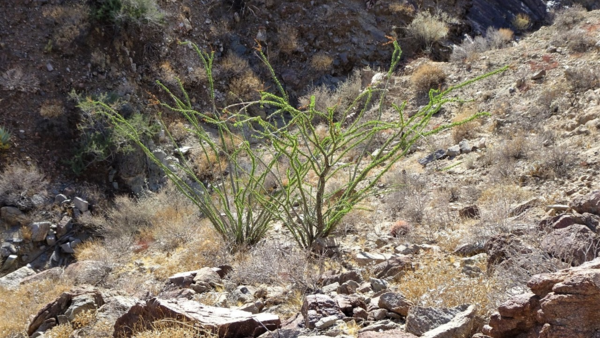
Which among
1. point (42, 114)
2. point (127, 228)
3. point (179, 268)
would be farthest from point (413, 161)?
point (42, 114)

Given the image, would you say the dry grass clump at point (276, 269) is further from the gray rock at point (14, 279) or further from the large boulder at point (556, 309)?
the gray rock at point (14, 279)

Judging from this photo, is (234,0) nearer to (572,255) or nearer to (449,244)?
(449,244)

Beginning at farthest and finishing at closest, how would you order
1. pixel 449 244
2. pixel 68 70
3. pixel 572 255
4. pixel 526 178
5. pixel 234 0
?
1. pixel 234 0
2. pixel 68 70
3. pixel 526 178
4. pixel 449 244
5. pixel 572 255

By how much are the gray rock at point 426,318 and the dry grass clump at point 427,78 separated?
9.87 m

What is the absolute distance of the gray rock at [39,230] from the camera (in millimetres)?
9648

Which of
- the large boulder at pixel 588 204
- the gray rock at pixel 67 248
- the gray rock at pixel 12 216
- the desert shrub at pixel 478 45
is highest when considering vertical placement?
the desert shrub at pixel 478 45

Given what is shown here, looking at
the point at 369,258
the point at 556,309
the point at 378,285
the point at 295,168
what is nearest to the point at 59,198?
the point at 295,168

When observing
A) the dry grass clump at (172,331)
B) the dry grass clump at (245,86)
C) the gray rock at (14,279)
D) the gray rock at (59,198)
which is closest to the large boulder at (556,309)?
the dry grass clump at (172,331)

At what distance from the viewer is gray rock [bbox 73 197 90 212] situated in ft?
33.6

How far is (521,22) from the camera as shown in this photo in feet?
55.5

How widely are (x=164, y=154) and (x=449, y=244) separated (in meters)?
8.02

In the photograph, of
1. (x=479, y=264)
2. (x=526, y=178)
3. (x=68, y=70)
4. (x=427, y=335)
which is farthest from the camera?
(x=68, y=70)

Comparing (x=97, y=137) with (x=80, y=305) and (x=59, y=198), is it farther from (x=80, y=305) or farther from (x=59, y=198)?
(x=80, y=305)

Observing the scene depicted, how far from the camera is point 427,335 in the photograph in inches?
107
